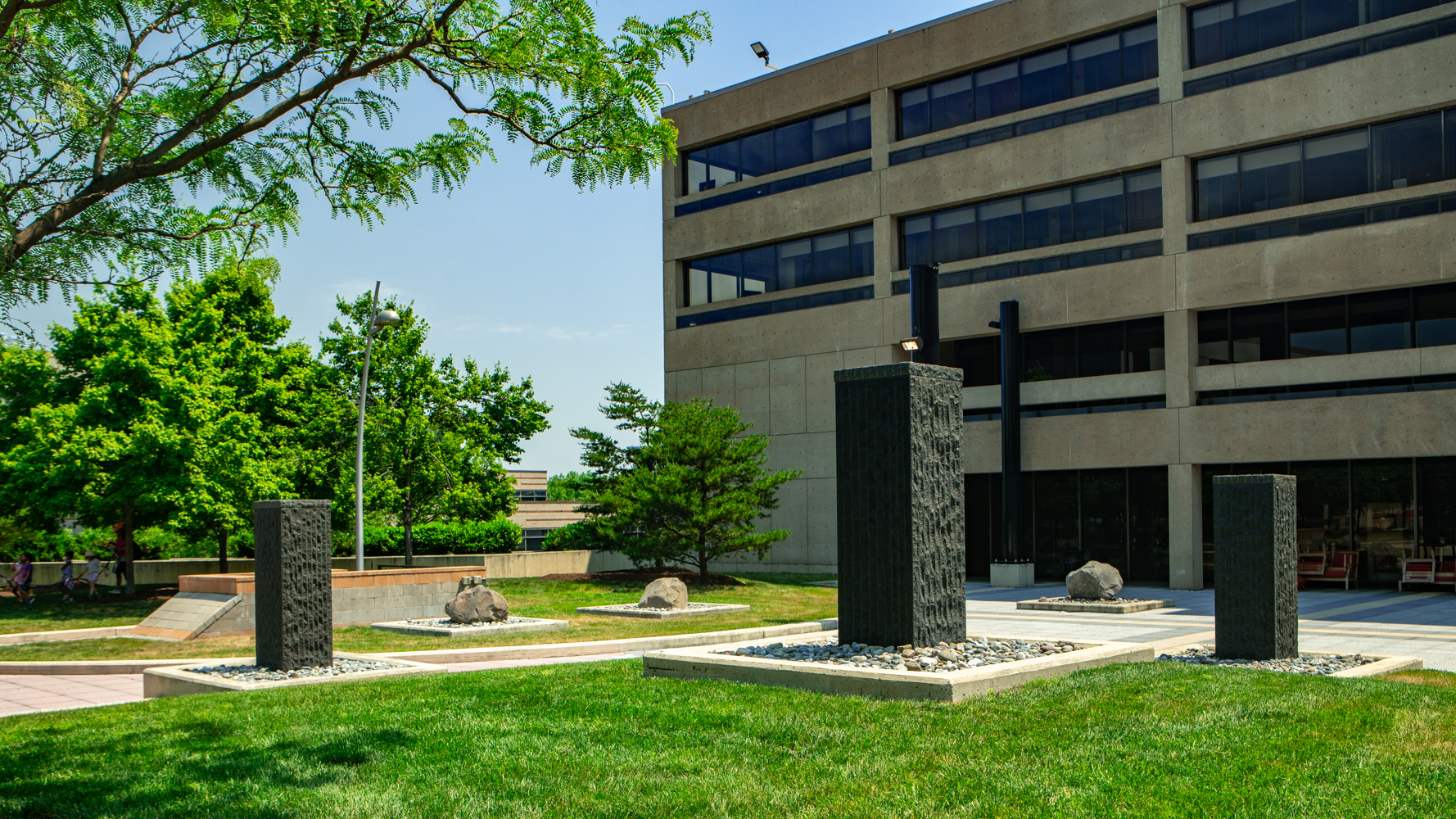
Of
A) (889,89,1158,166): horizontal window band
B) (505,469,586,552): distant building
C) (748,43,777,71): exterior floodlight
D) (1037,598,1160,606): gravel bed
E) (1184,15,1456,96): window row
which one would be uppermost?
(748,43,777,71): exterior floodlight

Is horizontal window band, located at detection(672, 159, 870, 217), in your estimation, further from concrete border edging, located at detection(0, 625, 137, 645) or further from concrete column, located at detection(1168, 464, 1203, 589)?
concrete border edging, located at detection(0, 625, 137, 645)

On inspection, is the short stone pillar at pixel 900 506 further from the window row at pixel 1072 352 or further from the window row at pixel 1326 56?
the window row at pixel 1326 56

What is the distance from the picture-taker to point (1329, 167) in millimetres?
26156

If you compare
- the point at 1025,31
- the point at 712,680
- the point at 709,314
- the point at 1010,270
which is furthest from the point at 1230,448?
the point at 712,680

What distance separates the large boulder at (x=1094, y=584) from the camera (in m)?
23.0

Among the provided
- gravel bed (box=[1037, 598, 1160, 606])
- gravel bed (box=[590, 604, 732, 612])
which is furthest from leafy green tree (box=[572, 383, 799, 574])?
gravel bed (box=[1037, 598, 1160, 606])

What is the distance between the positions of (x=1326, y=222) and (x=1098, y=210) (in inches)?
221

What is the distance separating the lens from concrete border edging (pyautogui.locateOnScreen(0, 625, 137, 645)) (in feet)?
67.1

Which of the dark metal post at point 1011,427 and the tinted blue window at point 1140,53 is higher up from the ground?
the tinted blue window at point 1140,53

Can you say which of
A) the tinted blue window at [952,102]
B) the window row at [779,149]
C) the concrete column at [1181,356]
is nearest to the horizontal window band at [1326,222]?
the concrete column at [1181,356]

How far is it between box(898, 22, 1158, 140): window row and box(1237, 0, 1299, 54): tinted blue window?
2122 mm

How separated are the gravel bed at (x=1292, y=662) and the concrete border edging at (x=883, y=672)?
0.69 metres

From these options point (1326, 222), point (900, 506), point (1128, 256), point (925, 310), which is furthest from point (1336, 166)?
point (900, 506)

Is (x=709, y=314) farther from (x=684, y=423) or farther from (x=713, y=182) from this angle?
(x=684, y=423)
